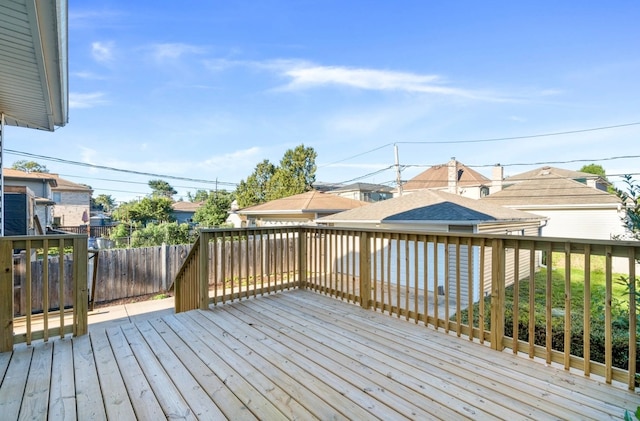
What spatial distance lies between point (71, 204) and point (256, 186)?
15.2m

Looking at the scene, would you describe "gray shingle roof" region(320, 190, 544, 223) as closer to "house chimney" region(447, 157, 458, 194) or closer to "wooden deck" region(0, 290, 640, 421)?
"wooden deck" region(0, 290, 640, 421)

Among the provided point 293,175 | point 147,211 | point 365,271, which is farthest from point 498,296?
point 147,211

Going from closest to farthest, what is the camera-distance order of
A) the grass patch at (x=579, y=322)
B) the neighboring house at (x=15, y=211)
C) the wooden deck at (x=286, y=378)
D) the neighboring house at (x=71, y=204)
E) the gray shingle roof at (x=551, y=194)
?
1. the wooden deck at (x=286, y=378)
2. the grass patch at (x=579, y=322)
3. the neighboring house at (x=15, y=211)
4. the gray shingle roof at (x=551, y=194)
5. the neighboring house at (x=71, y=204)

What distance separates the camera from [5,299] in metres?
2.59

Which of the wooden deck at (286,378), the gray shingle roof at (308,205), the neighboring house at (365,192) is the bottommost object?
the wooden deck at (286,378)

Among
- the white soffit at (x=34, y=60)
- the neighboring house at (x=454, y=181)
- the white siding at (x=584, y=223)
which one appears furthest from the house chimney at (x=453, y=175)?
the white soffit at (x=34, y=60)

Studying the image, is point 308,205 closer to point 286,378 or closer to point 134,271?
point 134,271

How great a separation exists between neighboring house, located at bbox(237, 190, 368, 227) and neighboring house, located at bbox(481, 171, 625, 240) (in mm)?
7325

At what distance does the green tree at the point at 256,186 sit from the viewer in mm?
21812

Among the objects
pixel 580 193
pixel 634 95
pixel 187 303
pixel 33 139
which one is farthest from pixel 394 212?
pixel 33 139

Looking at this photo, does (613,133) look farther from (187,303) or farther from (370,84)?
(187,303)

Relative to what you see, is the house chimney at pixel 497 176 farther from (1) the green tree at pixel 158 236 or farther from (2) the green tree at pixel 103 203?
(2) the green tree at pixel 103 203

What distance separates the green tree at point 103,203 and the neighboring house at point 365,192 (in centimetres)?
4089

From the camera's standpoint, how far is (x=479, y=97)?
1417 cm
